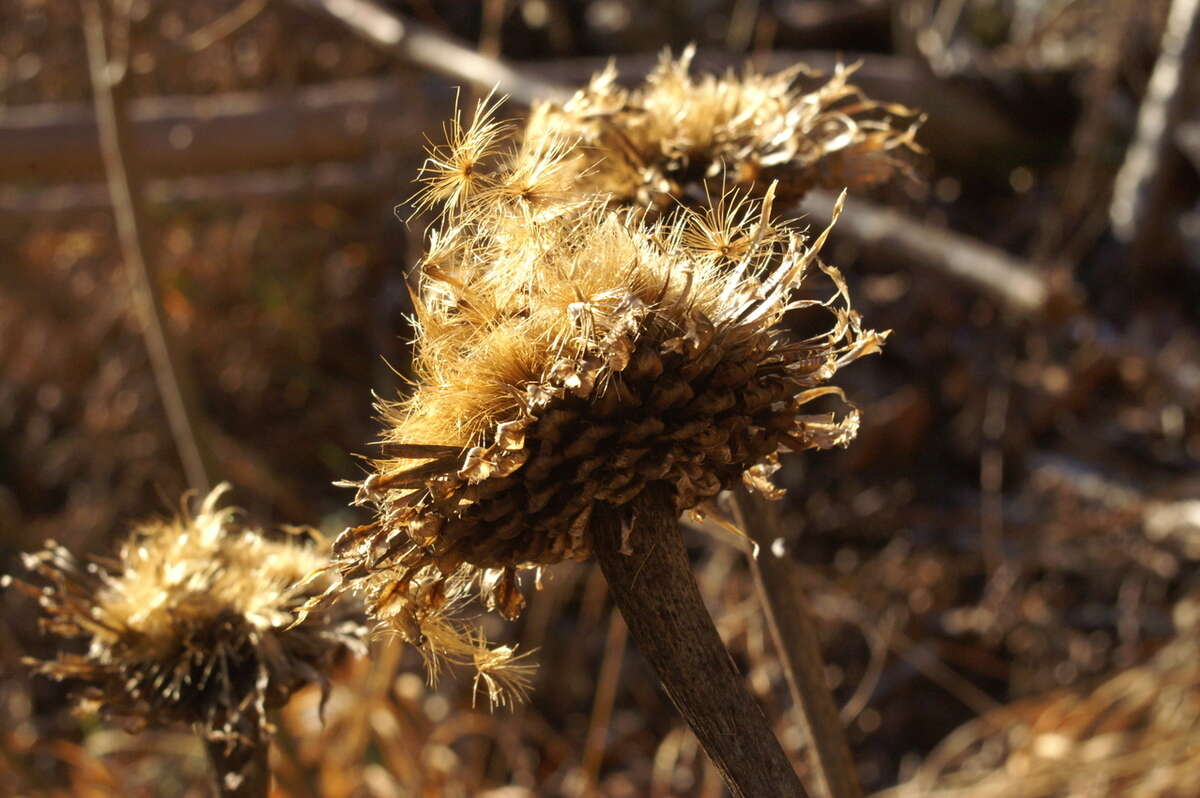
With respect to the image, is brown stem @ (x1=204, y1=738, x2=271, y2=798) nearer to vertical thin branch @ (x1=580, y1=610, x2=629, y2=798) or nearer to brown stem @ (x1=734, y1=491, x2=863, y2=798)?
brown stem @ (x1=734, y1=491, x2=863, y2=798)

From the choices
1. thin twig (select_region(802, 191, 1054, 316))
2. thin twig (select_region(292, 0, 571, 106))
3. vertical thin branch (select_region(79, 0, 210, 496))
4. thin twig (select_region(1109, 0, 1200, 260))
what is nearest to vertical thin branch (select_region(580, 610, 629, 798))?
vertical thin branch (select_region(79, 0, 210, 496))

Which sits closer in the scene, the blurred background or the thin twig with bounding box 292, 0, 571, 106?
the blurred background

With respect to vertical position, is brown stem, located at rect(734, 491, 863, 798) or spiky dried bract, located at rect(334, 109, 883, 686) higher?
spiky dried bract, located at rect(334, 109, 883, 686)

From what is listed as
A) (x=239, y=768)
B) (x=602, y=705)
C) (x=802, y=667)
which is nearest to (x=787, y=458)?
(x=602, y=705)

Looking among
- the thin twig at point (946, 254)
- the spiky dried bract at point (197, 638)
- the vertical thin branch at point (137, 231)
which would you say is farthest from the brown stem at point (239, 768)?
the thin twig at point (946, 254)

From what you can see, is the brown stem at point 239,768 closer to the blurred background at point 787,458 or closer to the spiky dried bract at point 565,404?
the spiky dried bract at point 565,404

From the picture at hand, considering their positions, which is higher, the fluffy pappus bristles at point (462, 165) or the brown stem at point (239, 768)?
the fluffy pappus bristles at point (462, 165)

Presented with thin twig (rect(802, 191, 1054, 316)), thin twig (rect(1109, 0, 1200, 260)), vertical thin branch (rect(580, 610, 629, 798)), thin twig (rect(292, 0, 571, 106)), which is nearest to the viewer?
vertical thin branch (rect(580, 610, 629, 798))
